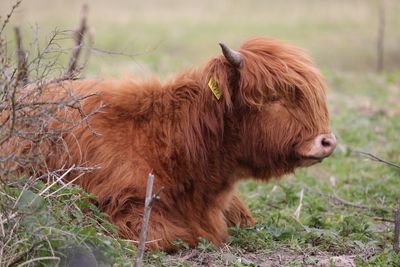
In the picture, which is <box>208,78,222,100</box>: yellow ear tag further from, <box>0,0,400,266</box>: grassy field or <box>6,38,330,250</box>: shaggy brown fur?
<box>0,0,400,266</box>: grassy field

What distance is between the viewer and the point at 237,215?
5809mm

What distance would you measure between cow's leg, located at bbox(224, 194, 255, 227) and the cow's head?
63 centimetres

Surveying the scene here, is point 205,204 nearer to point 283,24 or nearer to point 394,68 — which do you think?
point 394,68

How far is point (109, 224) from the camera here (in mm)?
4828

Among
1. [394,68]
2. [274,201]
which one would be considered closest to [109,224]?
[274,201]

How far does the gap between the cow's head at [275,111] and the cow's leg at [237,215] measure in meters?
0.63

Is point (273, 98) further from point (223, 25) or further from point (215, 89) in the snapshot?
point (223, 25)

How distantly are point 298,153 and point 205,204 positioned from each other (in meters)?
Result: 0.78

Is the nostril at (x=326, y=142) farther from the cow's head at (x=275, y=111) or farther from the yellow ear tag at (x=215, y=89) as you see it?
the yellow ear tag at (x=215, y=89)

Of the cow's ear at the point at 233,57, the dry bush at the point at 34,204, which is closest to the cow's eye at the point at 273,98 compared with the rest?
the cow's ear at the point at 233,57

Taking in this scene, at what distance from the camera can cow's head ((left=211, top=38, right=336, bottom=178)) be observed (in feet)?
17.1

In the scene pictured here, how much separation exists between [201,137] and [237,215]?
86 cm

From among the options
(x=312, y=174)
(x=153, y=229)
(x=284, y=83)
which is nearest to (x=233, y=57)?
(x=284, y=83)

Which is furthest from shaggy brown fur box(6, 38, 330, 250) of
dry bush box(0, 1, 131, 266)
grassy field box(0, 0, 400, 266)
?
dry bush box(0, 1, 131, 266)
